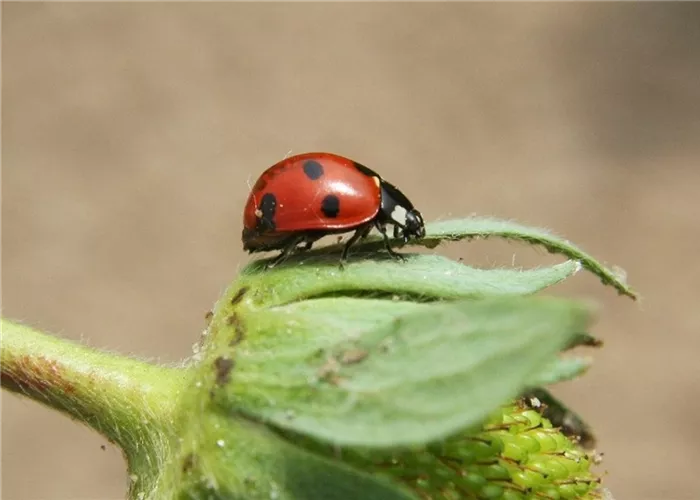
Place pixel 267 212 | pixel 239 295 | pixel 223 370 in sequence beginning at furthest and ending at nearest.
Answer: pixel 267 212 < pixel 239 295 < pixel 223 370

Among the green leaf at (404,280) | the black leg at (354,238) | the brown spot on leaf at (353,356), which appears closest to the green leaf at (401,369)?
the brown spot on leaf at (353,356)

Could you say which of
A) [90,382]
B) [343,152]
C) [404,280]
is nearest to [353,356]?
[404,280]

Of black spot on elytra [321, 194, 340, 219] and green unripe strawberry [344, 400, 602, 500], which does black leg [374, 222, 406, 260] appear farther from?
green unripe strawberry [344, 400, 602, 500]

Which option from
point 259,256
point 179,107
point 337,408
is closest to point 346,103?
point 179,107

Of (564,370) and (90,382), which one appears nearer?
(564,370)

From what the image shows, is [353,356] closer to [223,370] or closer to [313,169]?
[223,370]

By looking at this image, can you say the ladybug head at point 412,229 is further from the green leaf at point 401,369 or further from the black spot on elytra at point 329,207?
the green leaf at point 401,369

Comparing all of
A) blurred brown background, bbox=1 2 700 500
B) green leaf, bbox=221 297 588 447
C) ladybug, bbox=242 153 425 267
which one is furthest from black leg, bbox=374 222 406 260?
blurred brown background, bbox=1 2 700 500
